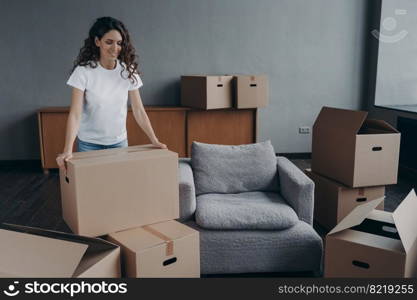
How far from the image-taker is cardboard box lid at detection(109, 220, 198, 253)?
178 cm

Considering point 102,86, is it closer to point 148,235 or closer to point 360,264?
point 148,235

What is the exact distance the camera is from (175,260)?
1.88 metres

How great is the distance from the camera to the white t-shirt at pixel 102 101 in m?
2.21

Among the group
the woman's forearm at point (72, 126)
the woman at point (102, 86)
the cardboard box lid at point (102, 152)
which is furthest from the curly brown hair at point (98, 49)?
the cardboard box lid at point (102, 152)

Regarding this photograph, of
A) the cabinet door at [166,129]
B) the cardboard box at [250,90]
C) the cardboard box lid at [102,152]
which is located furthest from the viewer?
the cabinet door at [166,129]

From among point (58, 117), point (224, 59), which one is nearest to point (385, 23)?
point (224, 59)

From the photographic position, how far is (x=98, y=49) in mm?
2266

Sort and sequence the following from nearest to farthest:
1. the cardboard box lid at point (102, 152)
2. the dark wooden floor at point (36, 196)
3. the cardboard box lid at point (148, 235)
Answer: the cardboard box lid at point (148, 235), the cardboard box lid at point (102, 152), the dark wooden floor at point (36, 196)

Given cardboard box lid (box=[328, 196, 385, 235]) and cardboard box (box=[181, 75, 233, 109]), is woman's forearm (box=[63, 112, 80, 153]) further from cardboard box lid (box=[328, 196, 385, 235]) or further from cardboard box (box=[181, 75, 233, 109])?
cardboard box (box=[181, 75, 233, 109])

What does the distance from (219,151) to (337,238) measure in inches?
46.1

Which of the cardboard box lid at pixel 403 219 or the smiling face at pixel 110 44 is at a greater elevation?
the smiling face at pixel 110 44

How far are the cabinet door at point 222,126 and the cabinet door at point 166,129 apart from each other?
0.09m

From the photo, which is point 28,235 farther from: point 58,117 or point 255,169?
point 58,117

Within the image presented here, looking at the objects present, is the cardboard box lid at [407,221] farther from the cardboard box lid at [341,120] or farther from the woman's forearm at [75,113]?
the woman's forearm at [75,113]
